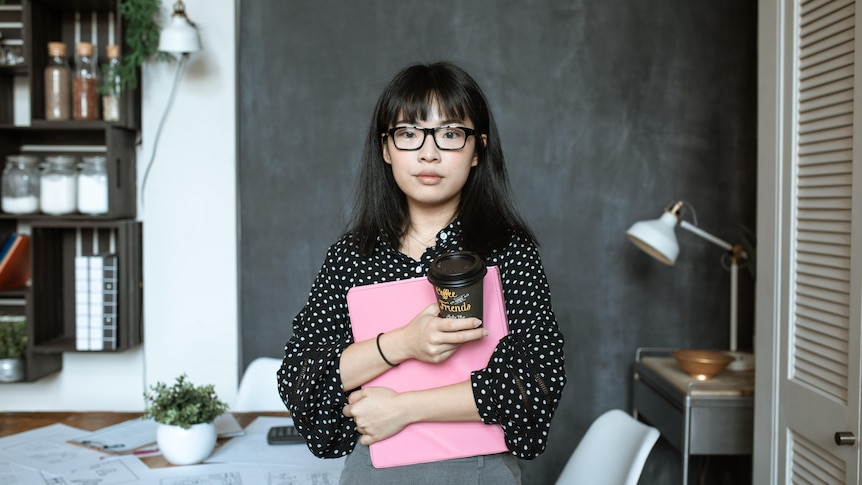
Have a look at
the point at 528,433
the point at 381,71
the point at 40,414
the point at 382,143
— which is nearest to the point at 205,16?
the point at 381,71

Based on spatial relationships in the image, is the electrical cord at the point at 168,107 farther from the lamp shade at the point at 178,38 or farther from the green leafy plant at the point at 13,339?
the green leafy plant at the point at 13,339

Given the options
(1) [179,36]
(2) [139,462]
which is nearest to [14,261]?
(1) [179,36]

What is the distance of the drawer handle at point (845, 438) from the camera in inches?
59.6

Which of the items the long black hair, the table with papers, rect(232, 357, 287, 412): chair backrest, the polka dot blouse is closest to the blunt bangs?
the long black hair

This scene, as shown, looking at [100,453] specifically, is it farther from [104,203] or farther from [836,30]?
[836,30]

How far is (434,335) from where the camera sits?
1.08 metres

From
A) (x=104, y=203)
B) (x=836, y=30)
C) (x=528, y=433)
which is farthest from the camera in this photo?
(x=104, y=203)

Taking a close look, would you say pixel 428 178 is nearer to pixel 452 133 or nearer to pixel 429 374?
pixel 452 133

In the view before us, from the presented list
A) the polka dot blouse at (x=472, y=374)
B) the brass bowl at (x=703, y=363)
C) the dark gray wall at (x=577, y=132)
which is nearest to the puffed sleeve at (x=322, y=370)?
the polka dot blouse at (x=472, y=374)

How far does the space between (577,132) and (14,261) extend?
2.20 meters

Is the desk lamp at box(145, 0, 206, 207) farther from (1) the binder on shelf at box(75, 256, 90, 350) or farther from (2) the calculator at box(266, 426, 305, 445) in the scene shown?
(2) the calculator at box(266, 426, 305, 445)

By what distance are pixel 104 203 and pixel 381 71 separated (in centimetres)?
115

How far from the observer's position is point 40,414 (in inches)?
91.0

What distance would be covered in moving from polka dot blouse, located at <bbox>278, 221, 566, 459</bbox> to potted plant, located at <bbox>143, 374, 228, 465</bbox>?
72 cm
